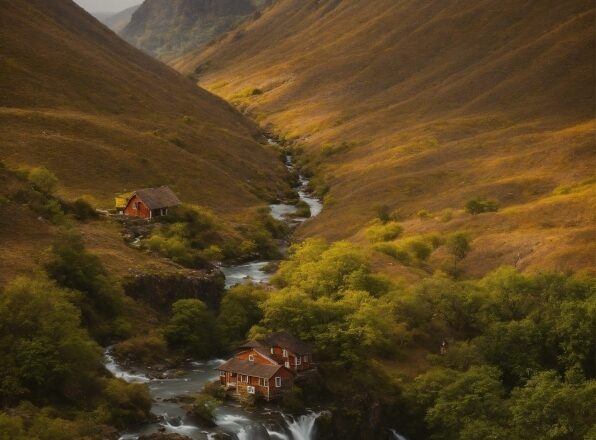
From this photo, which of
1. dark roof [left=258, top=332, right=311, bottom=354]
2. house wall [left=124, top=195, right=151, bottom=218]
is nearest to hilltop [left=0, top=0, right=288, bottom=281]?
house wall [left=124, top=195, right=151, bottom=218]

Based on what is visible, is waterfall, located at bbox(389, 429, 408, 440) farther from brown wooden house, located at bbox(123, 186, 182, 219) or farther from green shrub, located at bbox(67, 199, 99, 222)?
brown wooden house, located at bbox(123, 186, 182, 219)

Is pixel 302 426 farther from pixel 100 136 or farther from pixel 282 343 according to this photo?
pixel 100 136

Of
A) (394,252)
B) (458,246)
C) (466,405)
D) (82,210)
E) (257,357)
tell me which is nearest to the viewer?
(466,405)

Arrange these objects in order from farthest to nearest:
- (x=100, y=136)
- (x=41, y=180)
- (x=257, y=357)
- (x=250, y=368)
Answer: (x=100, y=136) → (x=41, y=180) → (x=257, y=357) → (x=250, y=368)

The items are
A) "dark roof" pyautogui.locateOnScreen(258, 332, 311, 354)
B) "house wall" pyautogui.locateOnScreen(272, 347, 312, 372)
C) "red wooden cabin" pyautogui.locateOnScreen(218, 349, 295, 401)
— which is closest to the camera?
"red wooden cabin" pyautogui.locateOnScreen(218, 349, 295, 401)

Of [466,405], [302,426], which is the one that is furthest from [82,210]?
[466,405]

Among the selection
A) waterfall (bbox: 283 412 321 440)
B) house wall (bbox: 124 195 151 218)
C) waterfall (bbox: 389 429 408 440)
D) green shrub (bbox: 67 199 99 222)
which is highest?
green shrub (bbox: 67 199 99 222)
